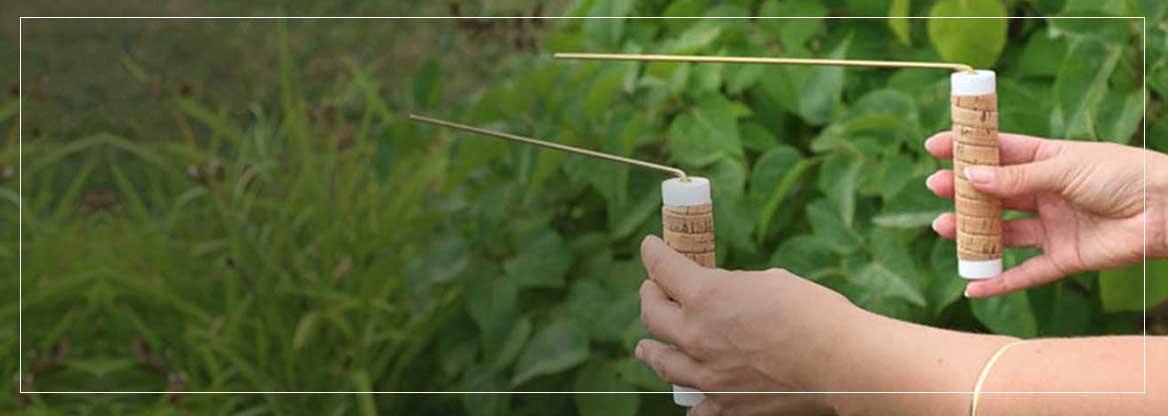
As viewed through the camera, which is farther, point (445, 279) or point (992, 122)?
point (445, 279)

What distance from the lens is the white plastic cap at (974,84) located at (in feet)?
3.81

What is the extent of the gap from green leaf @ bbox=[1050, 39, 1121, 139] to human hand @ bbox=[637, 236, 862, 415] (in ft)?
1.33

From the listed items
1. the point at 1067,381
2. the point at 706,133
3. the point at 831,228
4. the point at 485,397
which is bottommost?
the point at 485,397

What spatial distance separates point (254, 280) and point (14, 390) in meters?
0.39

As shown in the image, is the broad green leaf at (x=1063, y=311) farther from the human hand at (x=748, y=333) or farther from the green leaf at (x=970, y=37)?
the human hand at (x=748, y=333)

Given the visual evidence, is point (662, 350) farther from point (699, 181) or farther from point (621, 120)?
point (621, 120)

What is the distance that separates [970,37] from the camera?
1.42 meters

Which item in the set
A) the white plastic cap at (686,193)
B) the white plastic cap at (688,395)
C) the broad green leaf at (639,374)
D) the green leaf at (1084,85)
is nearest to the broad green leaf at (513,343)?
the broad green leaf at (639,374)

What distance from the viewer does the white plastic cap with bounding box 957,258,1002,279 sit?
4.22 feet

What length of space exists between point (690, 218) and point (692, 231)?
0.05 feet

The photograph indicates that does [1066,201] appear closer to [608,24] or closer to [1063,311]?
[1063,311]

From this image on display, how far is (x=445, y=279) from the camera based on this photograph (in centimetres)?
176

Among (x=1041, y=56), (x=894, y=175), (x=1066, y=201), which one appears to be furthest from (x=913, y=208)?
(x=1041, y=56)

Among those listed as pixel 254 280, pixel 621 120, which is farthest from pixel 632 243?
pixel 254 280
